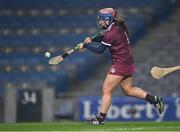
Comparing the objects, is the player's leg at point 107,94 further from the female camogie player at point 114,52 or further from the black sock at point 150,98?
the black sock at point 150,98

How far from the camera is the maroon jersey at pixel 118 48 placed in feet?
34.7

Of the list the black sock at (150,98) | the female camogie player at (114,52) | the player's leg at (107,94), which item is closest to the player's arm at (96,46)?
the female camogie player at (114,52)

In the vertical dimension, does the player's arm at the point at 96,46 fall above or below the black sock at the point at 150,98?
above

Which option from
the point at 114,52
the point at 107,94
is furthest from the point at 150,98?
the point at 114,52

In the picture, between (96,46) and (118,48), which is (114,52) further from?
(96,46)

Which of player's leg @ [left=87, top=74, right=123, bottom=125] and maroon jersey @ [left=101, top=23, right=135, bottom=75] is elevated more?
maroon jersey @ [left=101, top=23, right=135, bottom=75]

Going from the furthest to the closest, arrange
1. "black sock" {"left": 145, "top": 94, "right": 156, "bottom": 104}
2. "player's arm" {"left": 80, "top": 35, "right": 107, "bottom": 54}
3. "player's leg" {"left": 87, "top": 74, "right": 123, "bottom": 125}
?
"black sock" {"left": 145, "top": 94, "right": 156, "bottom": 104}, "player's arm" {"left": 80, "top": 35, "right": 107, "bottom": 54}, "player's leg" {"left": 87, "top": 74, "right": 123, "bottom": 125}

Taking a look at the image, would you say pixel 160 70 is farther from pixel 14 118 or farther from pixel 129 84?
pixel 14 118

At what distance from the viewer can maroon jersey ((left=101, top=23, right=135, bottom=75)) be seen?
10.6 m

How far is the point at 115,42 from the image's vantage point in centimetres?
1059

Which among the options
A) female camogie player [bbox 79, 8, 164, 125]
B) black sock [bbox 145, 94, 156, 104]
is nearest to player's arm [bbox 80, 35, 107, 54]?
female camogie player [bbox 79, 8, 164, 125]

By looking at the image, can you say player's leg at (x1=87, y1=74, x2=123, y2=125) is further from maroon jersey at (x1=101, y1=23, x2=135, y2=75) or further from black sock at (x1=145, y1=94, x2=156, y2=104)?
black sock at (x1=145, y1=94, x2=156, y2=104)

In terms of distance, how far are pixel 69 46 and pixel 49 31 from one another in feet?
3.19

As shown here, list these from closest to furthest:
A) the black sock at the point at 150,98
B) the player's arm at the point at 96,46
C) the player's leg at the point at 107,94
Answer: the player's leg at the point at 107,94, the player's arm at the point at 96,46, the black sock at the point at 150,98
